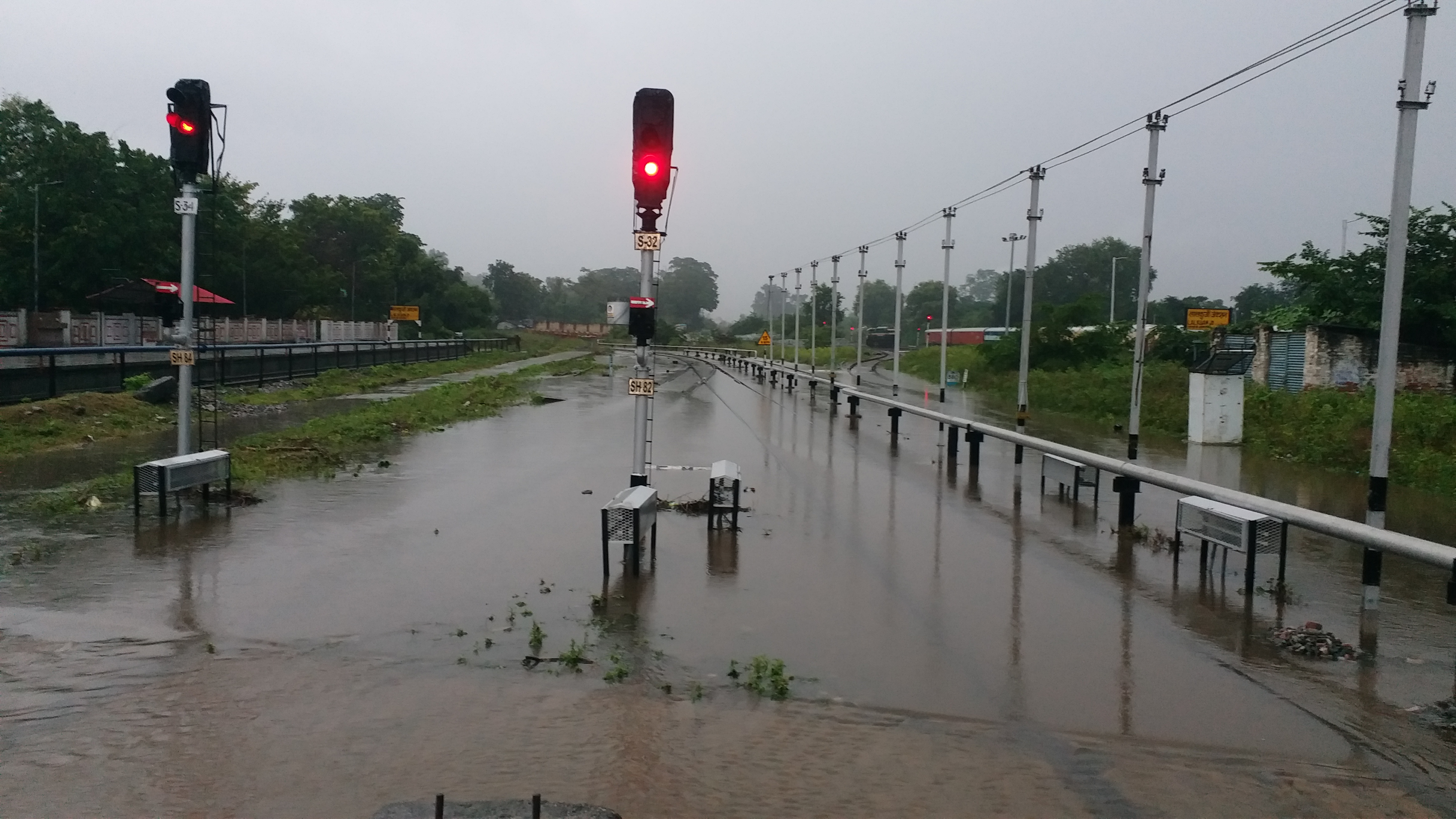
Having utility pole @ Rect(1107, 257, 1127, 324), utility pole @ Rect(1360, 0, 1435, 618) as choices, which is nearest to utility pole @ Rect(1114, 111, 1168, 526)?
utility pole @ Rect(1360, 0, 1435, 618)

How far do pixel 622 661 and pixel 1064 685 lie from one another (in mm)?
3021

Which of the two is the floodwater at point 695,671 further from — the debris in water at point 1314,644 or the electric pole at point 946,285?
the electric pole at point 946,285

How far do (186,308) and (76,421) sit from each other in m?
8.59

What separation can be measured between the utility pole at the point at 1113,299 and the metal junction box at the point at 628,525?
48831 millimetres

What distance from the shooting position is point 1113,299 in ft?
218

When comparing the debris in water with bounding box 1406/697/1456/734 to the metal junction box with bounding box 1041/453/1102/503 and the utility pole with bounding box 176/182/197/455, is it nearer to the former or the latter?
the metal junction box with bounding box 1041/453/1102/503

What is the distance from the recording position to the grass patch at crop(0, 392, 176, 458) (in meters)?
18.8

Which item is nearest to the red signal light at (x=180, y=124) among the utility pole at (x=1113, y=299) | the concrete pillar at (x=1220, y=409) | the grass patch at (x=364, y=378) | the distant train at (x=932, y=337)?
the grass patch at (x=364, y=378)

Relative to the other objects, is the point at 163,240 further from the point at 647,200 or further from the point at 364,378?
the point at 647,200

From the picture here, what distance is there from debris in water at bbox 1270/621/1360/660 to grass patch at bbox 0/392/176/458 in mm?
17733

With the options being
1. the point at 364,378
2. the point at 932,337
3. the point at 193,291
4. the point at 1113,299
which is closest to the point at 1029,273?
the point at 193,291

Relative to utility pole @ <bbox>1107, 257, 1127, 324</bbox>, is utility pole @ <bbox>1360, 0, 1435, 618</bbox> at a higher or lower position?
lower

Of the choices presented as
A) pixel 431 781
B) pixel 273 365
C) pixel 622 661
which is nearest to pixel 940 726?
pixel 622 661

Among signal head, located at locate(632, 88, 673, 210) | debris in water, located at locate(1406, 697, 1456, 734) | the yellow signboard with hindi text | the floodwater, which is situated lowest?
the floodwater
